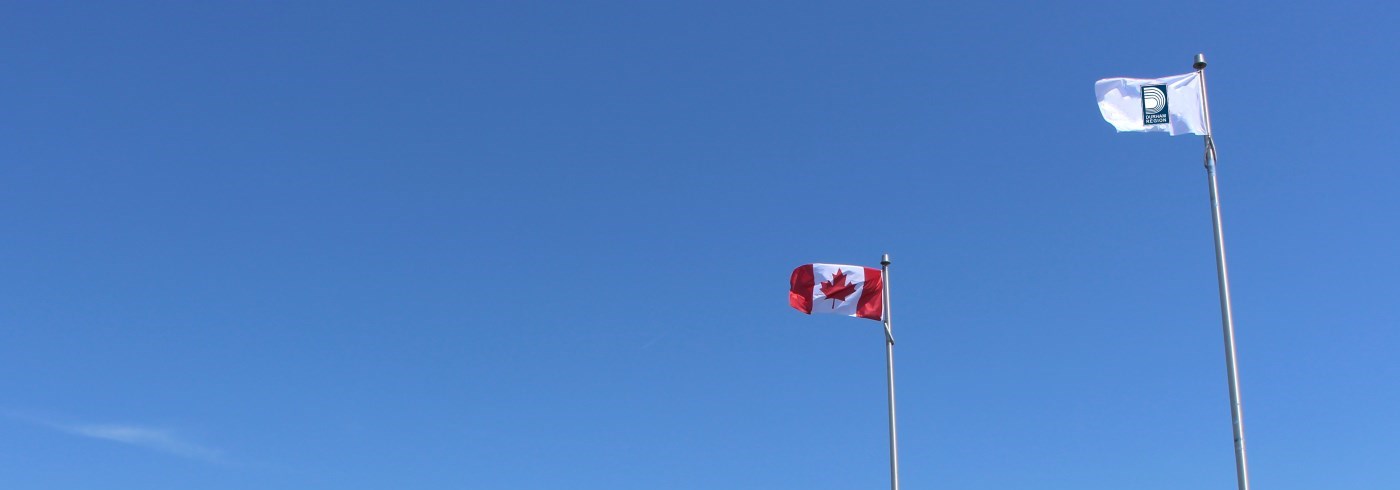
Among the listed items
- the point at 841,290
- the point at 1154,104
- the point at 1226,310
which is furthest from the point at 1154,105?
the point at 841,290

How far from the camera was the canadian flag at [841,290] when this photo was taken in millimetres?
44562

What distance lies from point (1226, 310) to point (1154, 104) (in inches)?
240

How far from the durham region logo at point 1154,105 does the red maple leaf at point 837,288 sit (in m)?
13.5

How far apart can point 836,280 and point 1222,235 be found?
15.7 meters

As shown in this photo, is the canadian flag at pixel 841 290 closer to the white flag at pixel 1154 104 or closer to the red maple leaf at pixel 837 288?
the red maple leaf at pixel 837 288

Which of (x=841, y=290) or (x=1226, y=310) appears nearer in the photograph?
(x=1226, y=310)

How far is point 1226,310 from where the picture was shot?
2961cm

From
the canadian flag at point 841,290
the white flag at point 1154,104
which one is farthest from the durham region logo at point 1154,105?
the canadian flag at point 841,290

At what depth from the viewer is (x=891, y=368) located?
43.6 metres

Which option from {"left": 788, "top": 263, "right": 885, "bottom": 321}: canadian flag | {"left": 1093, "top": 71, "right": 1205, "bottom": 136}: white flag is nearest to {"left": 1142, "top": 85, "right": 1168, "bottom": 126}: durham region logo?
{"left": 1093, "top": 71, "right": 1205, "bottom": 136}: white flag

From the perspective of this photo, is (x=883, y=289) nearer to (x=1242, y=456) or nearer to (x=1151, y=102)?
(x=1151, y=102)

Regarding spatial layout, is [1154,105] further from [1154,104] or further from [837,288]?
[837,288]

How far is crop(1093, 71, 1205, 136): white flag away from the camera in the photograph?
3288cm

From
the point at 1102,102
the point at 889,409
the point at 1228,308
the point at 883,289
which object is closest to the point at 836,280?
the point at 883,289
